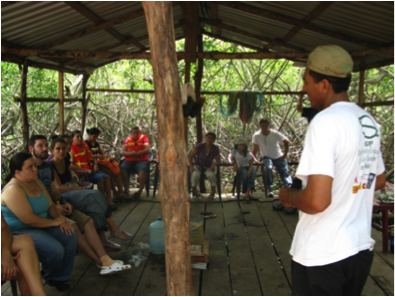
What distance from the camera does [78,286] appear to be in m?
3.02

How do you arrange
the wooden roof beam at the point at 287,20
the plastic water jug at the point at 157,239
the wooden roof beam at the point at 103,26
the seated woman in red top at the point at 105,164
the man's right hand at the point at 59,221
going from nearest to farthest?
the man's right hand at the point at 59,221 < the plastic water jug at the point at 157,239 < the wooden roof beam at the point at 287,20 < the wooden roof beam at the point at 103,26 < the seated woman in red top at the point at 105,164

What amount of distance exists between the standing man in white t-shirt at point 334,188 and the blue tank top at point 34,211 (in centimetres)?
208

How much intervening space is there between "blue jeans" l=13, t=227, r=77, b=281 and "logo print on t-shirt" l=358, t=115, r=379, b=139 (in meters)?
2.27

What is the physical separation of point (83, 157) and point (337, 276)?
452cm

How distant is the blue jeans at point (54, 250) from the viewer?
2701 millimetres

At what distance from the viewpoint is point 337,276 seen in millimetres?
1407

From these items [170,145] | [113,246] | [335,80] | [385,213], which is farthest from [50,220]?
[385,213]

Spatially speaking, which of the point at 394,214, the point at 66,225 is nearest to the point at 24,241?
the point at 66,225

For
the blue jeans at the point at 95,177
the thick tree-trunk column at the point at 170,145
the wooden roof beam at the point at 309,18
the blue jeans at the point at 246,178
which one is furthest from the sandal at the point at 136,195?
the thick tree-trunk column at the point at 170,145

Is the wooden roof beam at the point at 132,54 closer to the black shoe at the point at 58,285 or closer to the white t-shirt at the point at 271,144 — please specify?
the white t-shirt at the point at 271,144

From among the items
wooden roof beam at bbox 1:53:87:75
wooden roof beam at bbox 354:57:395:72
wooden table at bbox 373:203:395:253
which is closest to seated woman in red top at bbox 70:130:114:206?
wooden roof beam at bbox 1:53:87:75

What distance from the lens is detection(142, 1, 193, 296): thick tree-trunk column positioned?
5.89 ft

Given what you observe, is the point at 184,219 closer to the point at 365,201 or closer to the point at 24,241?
the point at 365,201

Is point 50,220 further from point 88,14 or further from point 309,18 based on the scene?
point 309,18
